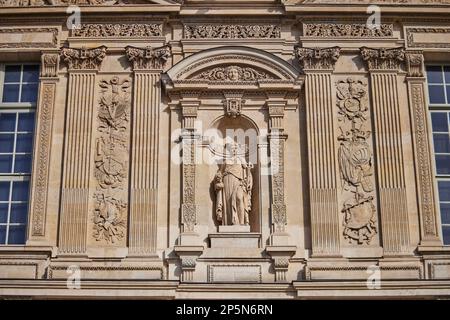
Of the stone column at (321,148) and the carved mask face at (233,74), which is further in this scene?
the carved mask face at (233,74)

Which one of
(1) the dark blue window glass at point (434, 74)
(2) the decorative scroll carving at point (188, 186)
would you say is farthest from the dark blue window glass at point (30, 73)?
(1) the dark blue window glass at point (434, 74)

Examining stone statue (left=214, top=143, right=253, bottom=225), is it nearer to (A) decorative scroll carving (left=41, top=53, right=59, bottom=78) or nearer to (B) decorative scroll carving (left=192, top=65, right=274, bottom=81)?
(B) decorative scroll carving (left=192, top=65, right=274, bottom=81)

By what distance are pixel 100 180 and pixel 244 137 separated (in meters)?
2.48

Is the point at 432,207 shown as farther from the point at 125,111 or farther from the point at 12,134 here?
the point at 12,134

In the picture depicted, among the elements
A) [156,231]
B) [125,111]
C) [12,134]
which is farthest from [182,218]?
[12,134]

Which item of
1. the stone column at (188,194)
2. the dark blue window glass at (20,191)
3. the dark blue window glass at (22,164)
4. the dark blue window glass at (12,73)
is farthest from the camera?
the dark blue window glass at (12,73)

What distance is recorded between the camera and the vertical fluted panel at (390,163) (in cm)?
1324

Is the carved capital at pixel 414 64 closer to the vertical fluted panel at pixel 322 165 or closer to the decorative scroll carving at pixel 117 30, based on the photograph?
the vertical fluted panel at pixel 322 165

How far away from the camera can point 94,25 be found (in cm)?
1463

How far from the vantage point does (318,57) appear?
14234 millimetres

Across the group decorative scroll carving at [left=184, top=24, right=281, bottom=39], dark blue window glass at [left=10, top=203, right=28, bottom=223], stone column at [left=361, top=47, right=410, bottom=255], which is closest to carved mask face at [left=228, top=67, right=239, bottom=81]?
decorative scroll carving at [left=184, top=24, right=281, bottom=39]
